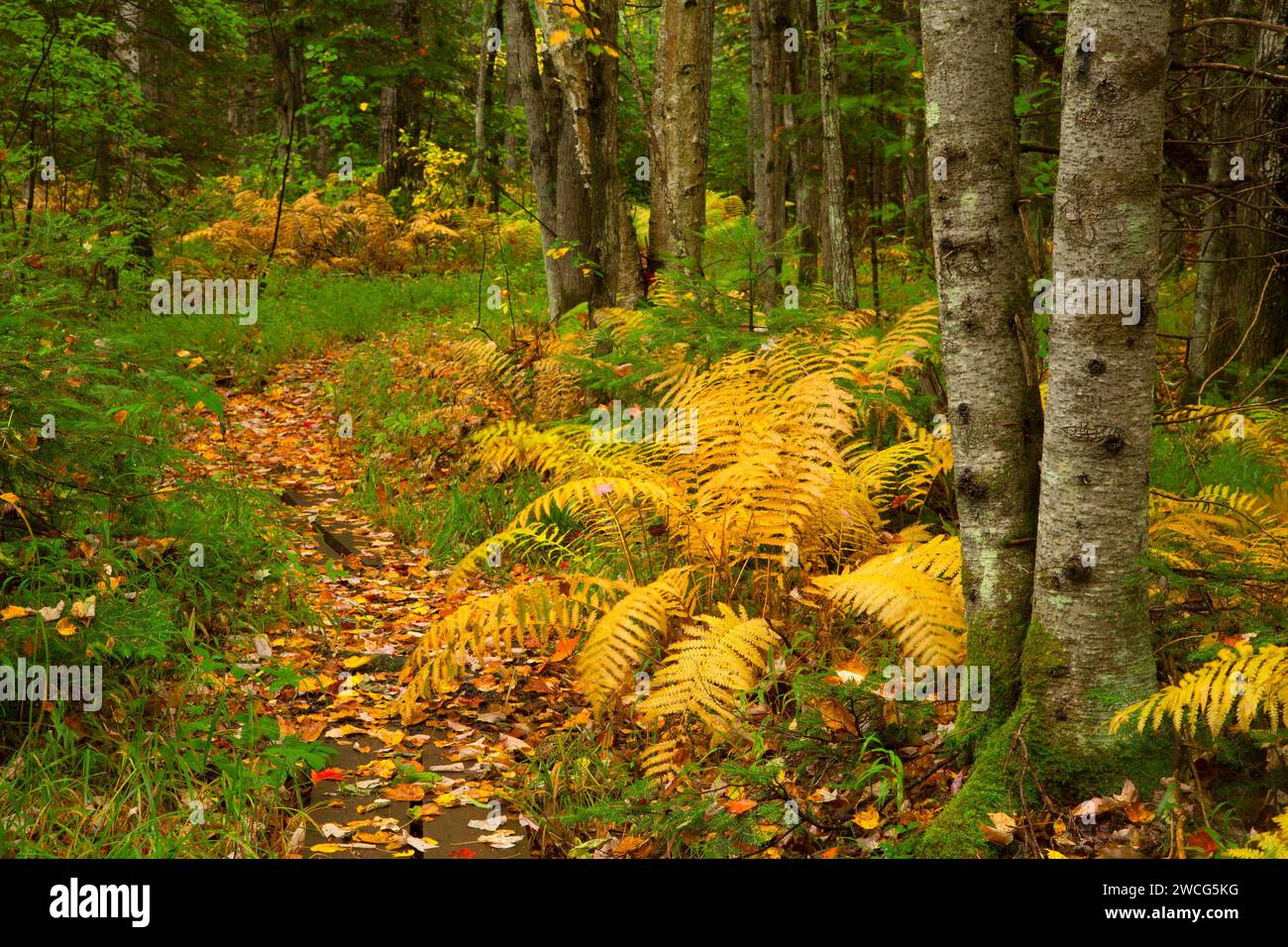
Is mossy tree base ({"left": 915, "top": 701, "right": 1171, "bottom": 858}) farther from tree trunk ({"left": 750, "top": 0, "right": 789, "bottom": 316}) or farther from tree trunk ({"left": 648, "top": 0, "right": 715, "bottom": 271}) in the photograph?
tree trunk ({"left": 750, "top": 0, "right": 789, "bottom": 316})

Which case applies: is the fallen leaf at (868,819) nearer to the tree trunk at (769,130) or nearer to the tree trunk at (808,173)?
the tree trunk at (769,130)

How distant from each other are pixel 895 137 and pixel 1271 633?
8511 mm

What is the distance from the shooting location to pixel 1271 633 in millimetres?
2996

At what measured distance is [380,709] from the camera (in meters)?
4.48

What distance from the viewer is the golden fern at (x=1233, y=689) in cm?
259

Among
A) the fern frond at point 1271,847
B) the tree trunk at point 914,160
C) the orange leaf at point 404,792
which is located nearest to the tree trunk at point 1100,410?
the fern frond at point 1271,847

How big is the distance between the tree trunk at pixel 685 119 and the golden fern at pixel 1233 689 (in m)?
5.51

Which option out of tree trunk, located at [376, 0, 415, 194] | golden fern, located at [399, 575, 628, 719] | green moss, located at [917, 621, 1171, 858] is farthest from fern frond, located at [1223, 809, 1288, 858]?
tree trunk, located at [376, 0, 415, 194]

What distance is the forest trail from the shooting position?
3504 mm

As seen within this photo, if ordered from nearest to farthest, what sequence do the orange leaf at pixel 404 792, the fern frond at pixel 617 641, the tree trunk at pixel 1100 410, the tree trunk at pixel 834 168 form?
the tree trunk at pixel 1100 410, the orange leaf at pixel 404 792, the fern frond at pixel 617 641, the tree trunk at pixel 834 168

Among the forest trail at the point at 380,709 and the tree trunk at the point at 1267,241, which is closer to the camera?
the forest trail at the point at 380,709

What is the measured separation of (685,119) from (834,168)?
1294 millimetres
